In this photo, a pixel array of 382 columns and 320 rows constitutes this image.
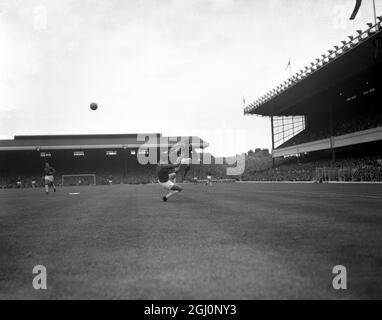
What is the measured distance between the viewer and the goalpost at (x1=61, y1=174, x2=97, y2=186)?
62375 millimetres

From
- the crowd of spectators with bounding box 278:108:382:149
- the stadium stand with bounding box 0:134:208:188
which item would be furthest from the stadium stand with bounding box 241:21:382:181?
the stadium stand with bounding box 0:134:208:188

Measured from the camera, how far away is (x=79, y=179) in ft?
209

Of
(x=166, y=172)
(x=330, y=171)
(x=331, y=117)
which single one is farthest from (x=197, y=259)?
(x=331, y=117)

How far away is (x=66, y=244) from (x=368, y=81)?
157 feet

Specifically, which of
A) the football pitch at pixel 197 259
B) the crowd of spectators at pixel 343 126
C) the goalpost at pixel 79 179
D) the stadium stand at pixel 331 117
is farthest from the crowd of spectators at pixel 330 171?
the football pitch at pixel 197 259

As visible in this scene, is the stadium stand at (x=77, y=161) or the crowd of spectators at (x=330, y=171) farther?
the stadium stand at (x=77, y=161)

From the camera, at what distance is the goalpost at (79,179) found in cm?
6238

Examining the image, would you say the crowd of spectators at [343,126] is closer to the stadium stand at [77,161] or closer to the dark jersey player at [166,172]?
the stadium stand at [77,161]

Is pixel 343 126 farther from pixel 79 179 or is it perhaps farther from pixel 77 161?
pixel 77 161

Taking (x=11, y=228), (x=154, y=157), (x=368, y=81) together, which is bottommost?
(x=11, y=228)
